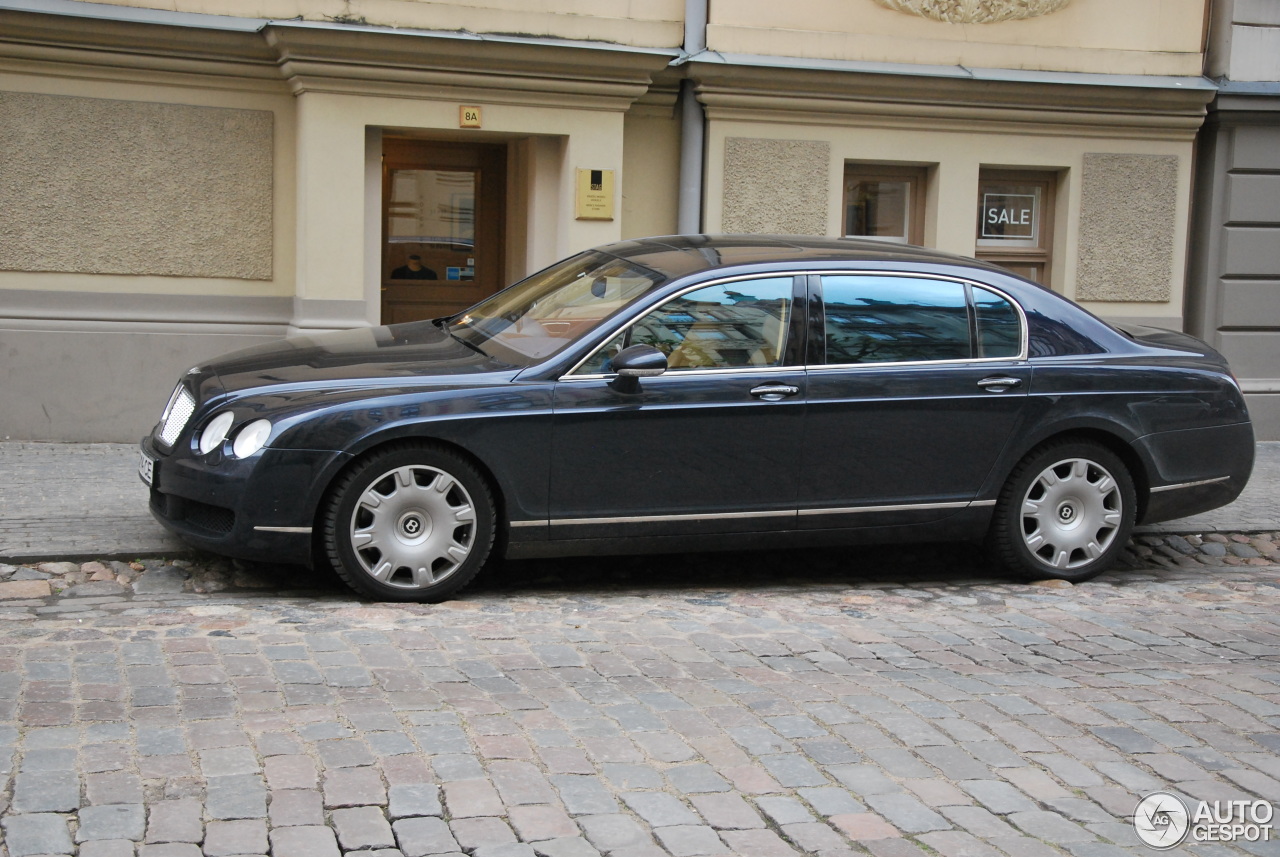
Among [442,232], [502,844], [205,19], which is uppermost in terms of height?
[205,19]

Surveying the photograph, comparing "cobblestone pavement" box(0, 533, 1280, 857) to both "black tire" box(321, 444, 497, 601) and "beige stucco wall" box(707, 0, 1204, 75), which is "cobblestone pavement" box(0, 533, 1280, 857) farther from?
"beige stucco wall" box(707, 0, 1204, 75)

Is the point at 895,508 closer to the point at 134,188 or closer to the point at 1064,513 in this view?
the point at 1064,513

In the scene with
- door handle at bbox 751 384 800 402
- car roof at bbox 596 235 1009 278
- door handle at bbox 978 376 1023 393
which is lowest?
door handle at bbox 751 384 800 402

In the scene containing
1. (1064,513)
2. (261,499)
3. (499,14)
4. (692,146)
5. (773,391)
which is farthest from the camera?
(692,146)

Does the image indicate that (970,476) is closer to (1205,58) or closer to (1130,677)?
(1130,677)

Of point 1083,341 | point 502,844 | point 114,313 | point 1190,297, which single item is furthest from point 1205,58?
point 502,844

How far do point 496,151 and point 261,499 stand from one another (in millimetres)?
6056

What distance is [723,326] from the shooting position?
6383 millimetres

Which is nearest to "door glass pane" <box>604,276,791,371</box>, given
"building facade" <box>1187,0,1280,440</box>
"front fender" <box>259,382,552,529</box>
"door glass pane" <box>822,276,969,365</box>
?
"door glass pane" <box>822,276,969,365</box>

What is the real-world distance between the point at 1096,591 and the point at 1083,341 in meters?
1.22

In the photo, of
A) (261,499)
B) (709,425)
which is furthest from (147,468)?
(709,425)

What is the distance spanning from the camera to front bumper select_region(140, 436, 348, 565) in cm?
574

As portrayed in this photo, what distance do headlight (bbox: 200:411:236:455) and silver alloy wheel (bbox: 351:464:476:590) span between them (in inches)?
25.0

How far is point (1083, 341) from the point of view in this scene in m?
6.89
